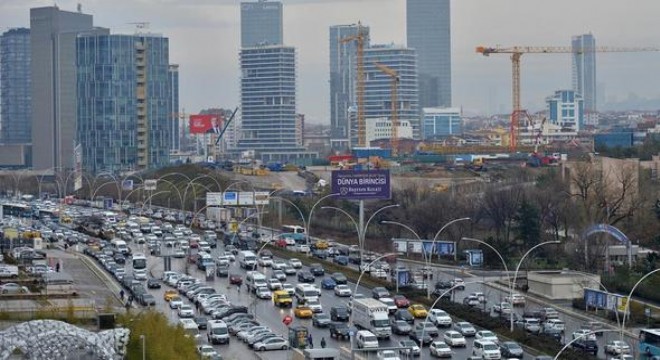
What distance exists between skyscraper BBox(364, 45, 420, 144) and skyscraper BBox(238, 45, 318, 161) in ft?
52.0

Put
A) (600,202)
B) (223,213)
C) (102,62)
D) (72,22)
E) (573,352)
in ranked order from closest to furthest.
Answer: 1. (573,352)
2. (600,202)
3. (223,213)
4. (102,62)
5. (72,22)

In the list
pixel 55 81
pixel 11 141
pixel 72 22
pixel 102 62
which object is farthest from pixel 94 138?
pixel 11 141

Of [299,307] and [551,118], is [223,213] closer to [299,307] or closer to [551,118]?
[299,307]

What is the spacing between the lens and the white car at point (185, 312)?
3219cm

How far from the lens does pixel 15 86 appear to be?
15275cm

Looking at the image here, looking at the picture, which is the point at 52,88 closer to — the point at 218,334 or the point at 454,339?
the point at 218,334

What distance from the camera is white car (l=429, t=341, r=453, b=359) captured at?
2750 centimetres

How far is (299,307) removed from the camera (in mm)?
33781

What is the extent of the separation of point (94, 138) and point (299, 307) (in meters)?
77.9

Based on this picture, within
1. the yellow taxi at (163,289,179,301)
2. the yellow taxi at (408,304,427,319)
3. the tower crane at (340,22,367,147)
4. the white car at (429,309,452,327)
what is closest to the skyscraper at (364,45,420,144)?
the tower crane at (340,22,367,147)

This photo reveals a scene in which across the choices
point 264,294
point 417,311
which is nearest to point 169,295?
point 264,294

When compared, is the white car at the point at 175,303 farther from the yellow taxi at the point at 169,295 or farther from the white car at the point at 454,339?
the white car at the point at 454,339

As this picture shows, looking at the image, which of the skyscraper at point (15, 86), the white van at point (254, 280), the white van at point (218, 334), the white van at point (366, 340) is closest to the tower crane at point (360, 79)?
the skyscraper at point (15, 86)

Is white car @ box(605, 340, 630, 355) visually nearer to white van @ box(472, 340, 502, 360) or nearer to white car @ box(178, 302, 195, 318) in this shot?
white van @ box(472, 340, 502, 360)
